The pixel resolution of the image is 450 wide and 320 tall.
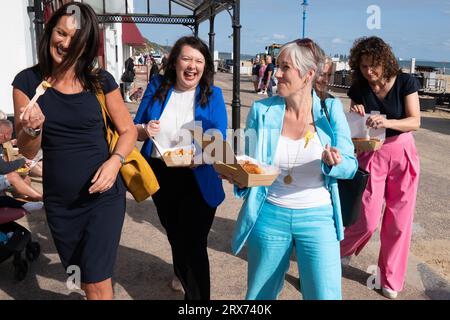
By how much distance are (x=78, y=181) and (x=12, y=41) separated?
6696 mm

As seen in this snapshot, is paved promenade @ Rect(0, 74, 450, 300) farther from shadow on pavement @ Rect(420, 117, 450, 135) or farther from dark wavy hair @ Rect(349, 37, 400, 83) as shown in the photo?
shadow on pavement @ Rect(420, 117, 450, 135)

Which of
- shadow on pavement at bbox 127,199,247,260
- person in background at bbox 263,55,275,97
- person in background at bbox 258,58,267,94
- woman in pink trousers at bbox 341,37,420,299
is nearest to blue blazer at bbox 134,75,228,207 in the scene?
woman in pink trousers at bbox 341,37,420,299

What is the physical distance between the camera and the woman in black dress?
2152mm

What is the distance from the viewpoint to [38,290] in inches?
137

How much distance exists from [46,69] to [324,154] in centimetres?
155

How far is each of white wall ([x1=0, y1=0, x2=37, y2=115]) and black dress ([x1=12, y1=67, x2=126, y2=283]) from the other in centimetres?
644

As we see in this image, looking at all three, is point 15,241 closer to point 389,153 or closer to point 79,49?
point 79,49

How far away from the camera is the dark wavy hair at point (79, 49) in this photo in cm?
214

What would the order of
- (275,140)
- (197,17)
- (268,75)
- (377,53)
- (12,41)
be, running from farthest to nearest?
(268,75) < (197,17) < (12,41) < (377,53) < (275,140)

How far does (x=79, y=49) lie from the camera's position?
84.9 inches

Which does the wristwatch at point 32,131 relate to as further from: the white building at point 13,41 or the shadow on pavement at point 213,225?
the white building at point 13,41

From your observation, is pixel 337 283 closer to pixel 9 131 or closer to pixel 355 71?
pixel 355 71

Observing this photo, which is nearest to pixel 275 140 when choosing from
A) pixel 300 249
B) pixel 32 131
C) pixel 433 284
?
pixel 300 249
